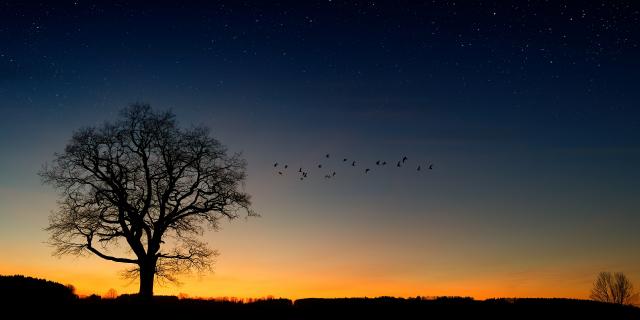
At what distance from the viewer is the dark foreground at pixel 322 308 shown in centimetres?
1401

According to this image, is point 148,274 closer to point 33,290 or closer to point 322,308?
point 33,290

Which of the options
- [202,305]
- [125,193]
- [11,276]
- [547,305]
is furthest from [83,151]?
[547,305]

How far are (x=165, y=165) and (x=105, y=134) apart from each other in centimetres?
331

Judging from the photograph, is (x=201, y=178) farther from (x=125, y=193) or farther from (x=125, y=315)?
(x=125, y=315)

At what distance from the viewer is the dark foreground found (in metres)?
14.0

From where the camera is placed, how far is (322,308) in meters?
15.8

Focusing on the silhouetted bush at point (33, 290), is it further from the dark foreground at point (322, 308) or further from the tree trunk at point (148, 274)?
the tree trunk at point (148, 274)

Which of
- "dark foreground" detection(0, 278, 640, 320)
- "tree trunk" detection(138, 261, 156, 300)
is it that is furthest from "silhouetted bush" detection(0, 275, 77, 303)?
"tree trunk" detection(138, 261, 156, 300)

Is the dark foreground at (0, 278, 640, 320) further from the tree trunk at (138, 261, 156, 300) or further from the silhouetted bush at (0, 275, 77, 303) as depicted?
the tree trunk at (138, 261, 156, 300)

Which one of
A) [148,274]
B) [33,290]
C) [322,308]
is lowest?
[322,308]

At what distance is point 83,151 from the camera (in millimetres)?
26391

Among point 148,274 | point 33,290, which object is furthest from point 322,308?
point 148,274

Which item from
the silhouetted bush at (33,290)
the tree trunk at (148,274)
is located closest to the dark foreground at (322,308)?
the silhouetted bush at (33,290)

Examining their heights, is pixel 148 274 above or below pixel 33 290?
above
